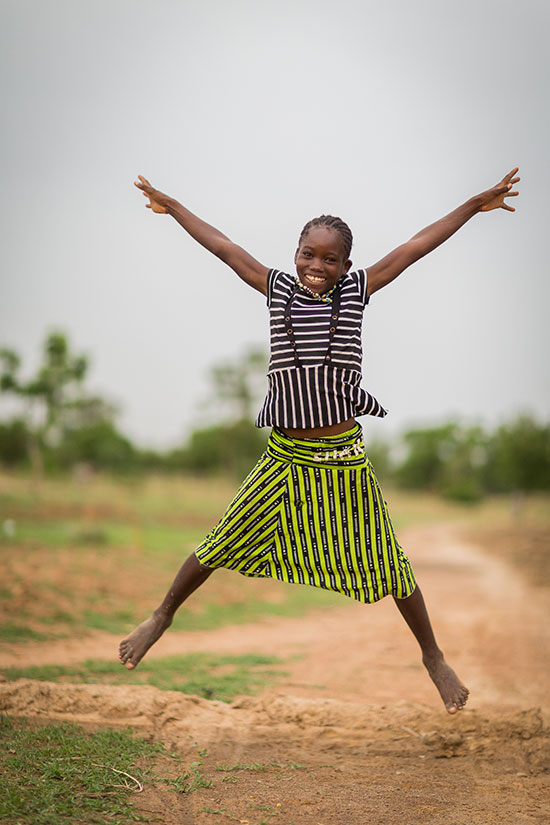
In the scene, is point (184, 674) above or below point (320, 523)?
below

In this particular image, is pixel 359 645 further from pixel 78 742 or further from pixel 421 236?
pixel 421 236

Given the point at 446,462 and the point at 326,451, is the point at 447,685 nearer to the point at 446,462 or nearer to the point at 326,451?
the point at 326,451

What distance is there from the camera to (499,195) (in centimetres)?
353

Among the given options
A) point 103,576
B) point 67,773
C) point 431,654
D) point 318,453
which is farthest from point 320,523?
point 103,576

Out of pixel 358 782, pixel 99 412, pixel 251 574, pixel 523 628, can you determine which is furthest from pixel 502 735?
pixel 99 412

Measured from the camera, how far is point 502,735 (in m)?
3.83

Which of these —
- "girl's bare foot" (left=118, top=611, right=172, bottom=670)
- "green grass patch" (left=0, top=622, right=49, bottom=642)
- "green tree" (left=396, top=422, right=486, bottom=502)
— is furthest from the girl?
"green tree" (left=396, top=422, right=486, bottom=502)

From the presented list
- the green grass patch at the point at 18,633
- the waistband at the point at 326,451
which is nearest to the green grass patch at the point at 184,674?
the green grass patch at the point at 18,633

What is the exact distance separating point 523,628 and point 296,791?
5.33 meters

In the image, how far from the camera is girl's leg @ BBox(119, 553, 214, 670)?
3414mm

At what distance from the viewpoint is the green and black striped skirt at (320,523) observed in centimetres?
326

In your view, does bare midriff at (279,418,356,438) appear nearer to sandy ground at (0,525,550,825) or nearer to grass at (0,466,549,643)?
sandy ground at (0,525,550,825)

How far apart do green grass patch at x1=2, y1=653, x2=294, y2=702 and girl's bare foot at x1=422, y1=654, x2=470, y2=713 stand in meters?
1.51

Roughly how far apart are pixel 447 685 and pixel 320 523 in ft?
3.45
